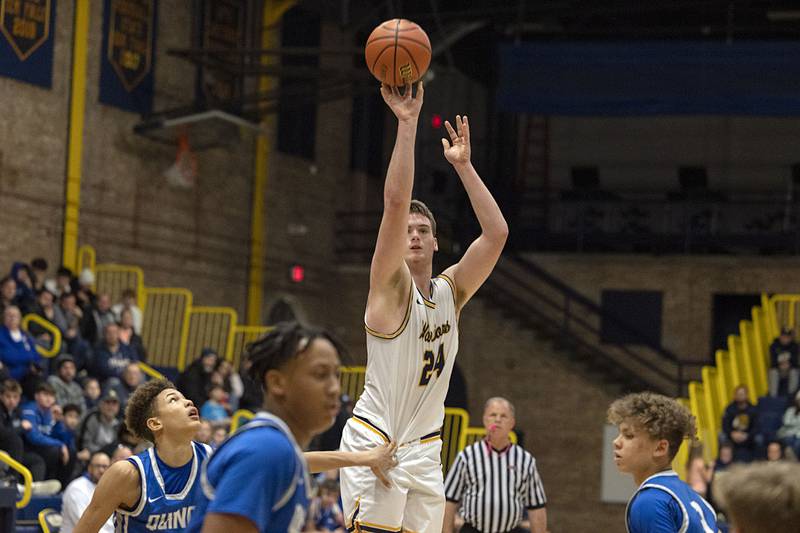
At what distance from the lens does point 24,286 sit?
15914 mm

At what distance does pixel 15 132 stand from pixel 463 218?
9.20 meters

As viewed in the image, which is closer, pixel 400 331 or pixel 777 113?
pixel 400 331

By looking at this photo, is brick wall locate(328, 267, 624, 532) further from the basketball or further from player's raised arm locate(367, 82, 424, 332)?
player's raised arm locate(367, 82, 424, 332)

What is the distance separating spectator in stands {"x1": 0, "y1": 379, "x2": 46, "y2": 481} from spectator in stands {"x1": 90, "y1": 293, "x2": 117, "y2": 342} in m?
3.13

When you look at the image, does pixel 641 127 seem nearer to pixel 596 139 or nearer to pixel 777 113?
pixel 596 139

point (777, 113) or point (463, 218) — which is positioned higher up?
point (777, 113)

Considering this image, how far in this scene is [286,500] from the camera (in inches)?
140

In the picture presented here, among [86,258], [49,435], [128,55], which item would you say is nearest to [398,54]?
[49,435]

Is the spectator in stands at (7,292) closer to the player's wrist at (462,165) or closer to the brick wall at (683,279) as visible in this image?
the player's wrist at (462,165)

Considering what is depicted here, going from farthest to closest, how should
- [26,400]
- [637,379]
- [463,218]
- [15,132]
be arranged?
[463,218], [637,379], [15,132], [26,400]

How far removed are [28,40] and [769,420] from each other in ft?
36.1

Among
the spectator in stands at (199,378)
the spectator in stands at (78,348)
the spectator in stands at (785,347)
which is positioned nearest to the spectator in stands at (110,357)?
the spectator in stands at (78,348)

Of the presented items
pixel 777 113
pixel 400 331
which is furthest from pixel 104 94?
pixel 400 331

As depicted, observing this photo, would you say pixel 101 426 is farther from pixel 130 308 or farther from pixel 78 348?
pixel 130 308
